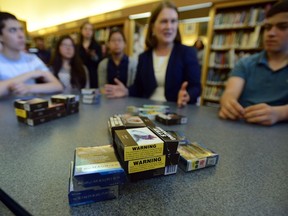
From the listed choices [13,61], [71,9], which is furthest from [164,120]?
[71,9]

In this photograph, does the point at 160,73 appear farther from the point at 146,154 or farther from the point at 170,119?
the point at 146,154

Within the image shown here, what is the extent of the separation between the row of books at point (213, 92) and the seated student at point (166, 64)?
6.06ft

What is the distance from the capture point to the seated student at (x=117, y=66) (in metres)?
1.81

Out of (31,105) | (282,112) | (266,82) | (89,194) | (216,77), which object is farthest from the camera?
(216,77)

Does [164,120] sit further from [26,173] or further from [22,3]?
[22,3]

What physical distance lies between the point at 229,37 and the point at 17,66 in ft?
8.52

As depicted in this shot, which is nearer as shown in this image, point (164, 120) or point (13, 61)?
point (164, 120)

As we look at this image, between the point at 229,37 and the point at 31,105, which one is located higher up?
the point at 229,37

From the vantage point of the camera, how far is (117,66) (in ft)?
5.98

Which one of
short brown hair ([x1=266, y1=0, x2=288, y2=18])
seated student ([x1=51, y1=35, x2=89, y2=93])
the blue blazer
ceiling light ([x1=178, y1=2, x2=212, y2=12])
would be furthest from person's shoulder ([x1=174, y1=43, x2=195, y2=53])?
ceiling light ([x1=178, y1=2, x2=212, y2=12])

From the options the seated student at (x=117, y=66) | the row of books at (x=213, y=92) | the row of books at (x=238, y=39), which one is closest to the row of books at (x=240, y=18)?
the row of books at (x=238, y=39)

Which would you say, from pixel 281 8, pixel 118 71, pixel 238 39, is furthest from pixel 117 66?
pixel 238 39

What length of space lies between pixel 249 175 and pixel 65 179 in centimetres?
38

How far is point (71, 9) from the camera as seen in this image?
4.66m
